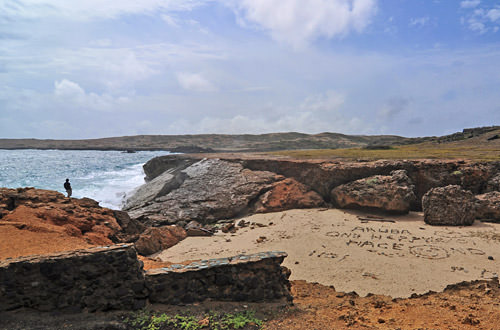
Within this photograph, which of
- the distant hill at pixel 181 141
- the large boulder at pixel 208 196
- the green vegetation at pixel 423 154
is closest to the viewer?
the large boulder at pixel 208 196

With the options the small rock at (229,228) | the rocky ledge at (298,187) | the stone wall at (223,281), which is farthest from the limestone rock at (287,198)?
the stone wall at (223,281)

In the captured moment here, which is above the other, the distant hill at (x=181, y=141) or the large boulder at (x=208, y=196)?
the distant hill at (x=181, y=141)

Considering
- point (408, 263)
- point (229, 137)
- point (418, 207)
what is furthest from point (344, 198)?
point (229, 137)

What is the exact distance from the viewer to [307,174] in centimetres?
1622

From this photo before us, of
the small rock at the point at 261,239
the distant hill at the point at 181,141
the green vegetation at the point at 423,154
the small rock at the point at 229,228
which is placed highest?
the distant hill at the point at 181,141

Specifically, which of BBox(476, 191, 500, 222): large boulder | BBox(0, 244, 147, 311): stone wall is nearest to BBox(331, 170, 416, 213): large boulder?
BBox(476, 191, 500, 222): large boulder

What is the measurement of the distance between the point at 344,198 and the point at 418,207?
3234 mm

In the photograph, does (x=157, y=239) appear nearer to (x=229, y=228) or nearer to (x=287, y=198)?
(x=229, y=228)

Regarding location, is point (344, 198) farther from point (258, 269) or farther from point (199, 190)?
point (258, 269)

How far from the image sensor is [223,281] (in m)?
5.39

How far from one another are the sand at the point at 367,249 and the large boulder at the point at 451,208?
37cm

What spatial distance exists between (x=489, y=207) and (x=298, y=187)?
25.1 feet

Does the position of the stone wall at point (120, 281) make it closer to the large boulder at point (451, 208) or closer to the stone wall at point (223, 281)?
the stone wall at point (223, 281)

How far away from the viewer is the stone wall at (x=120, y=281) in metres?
4.74
